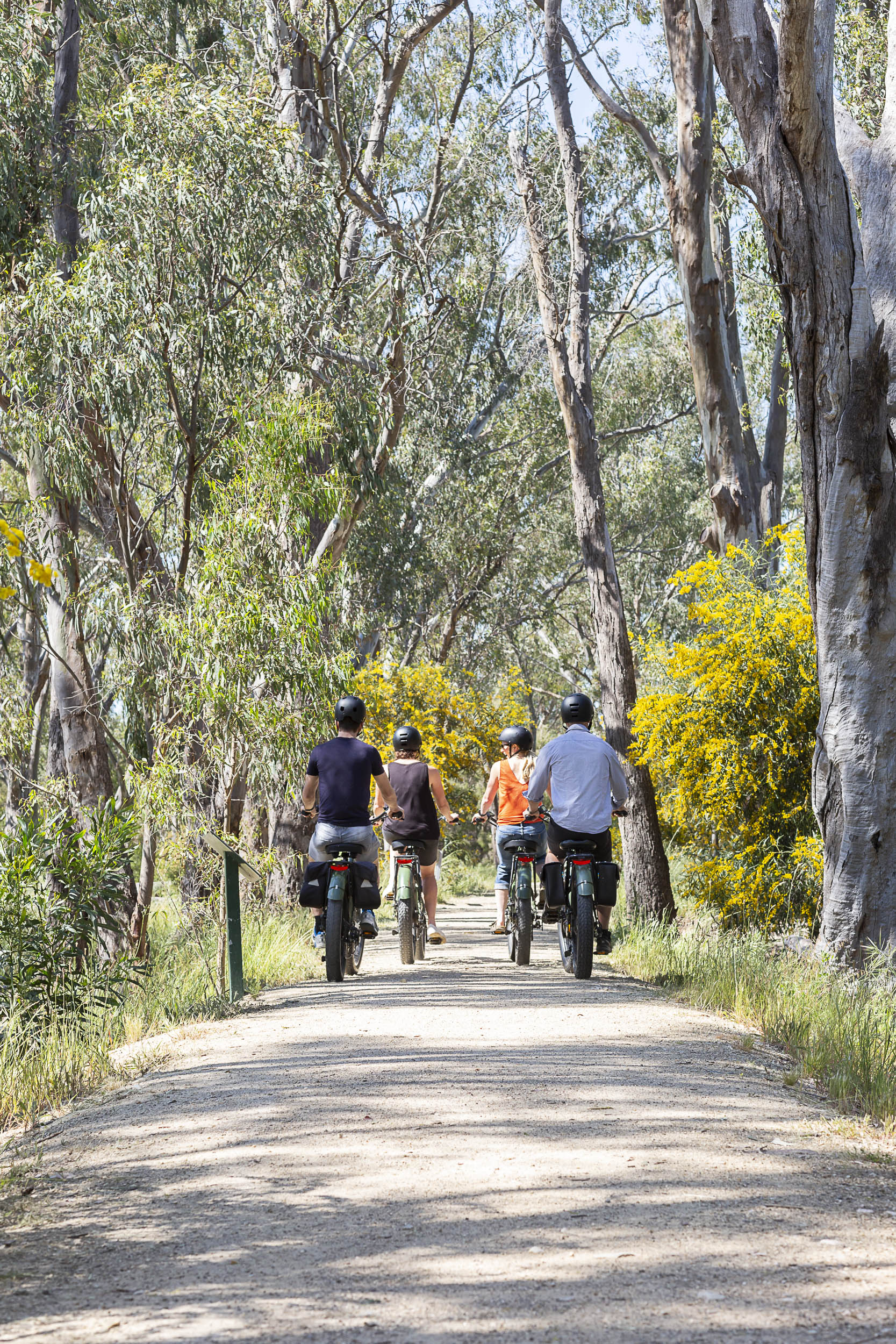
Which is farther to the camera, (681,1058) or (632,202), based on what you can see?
(632,202)

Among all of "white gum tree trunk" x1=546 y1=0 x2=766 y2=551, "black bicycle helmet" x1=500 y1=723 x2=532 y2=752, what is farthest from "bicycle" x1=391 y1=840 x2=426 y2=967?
"white gum tree trunk" x1=546 y1=0 x2=766 y2=551

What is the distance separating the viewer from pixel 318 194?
46.9 feet

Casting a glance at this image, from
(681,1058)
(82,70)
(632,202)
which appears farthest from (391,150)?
(681,1058)

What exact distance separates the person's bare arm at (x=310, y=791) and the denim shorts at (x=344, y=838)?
0.16m

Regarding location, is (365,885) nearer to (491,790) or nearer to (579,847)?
(579,847)

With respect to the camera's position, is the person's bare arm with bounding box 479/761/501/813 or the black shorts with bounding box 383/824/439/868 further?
the person's bare arm with bounding box 479/761/501/813

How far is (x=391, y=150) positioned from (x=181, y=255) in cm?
1118

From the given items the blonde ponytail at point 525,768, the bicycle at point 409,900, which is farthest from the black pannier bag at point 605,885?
the blonde ponytail at point 525,768

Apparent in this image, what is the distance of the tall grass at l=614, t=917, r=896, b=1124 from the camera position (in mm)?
5570

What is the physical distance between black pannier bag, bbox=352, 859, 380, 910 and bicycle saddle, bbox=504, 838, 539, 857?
144 cm

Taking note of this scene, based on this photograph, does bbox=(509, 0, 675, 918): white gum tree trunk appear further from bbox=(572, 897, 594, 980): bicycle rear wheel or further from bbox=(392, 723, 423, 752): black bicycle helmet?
bbox=(572, 897, 594, 980): bicycle rear wheel

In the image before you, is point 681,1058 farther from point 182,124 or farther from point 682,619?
point 682,619

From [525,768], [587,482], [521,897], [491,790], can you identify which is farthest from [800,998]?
[587,482]

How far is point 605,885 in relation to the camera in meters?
8.90
